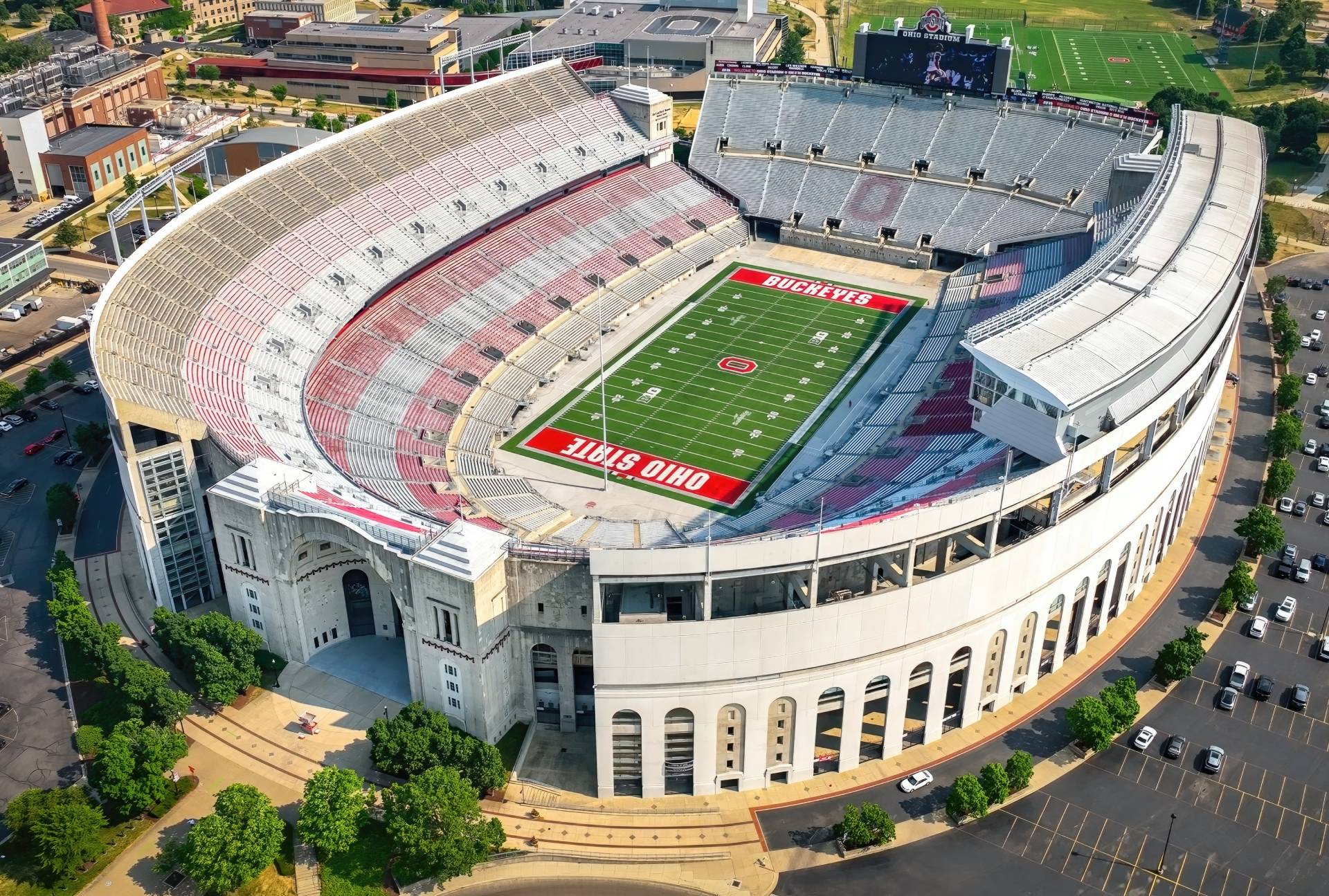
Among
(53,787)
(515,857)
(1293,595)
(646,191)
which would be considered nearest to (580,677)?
(515,857)

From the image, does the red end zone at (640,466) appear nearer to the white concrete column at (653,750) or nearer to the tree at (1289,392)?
the white concrete column at (653,750)

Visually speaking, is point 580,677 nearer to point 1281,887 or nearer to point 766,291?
point 1281,887

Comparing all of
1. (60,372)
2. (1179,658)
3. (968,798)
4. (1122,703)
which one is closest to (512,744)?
(968,798)

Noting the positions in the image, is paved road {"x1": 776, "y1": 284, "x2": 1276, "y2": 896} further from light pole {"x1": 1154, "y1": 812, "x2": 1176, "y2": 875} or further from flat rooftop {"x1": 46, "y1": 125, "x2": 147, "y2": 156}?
flat rooftop {"x1": 46, "y1": 125, "x2": 147, "y2": 156}

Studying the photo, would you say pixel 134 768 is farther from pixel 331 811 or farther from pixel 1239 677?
pixel 1239 677

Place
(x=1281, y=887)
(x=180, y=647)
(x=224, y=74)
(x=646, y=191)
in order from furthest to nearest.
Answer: (x=224, y=74), (x=646, y=191), (x=180, y=647), (x=1281, y=887)

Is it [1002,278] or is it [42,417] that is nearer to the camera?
[42,417]

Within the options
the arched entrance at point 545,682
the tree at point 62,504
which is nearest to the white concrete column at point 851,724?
the arched entrance at point 545,682
